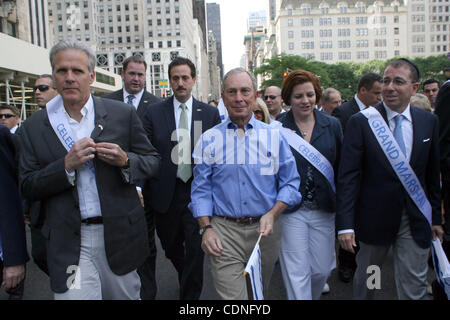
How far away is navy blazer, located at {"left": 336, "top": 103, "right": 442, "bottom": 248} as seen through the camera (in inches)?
119

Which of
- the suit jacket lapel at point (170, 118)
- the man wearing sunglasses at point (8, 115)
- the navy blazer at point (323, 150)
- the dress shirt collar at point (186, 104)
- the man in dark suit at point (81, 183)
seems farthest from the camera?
the man wearing sunglasses at point (8, 115)

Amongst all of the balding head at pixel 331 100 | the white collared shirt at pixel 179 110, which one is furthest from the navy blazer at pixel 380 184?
the balding head at pixel 331 100

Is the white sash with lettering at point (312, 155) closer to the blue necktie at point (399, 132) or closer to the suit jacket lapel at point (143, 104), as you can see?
the blue necktie at point (399, 132)

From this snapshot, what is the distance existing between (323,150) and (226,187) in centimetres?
102

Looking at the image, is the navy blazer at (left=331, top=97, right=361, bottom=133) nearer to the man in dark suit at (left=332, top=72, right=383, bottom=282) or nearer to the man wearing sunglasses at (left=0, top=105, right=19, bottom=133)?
the man in dark suit at (left=332, top=72, right=383, bottom=282)

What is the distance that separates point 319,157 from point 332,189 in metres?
0.28

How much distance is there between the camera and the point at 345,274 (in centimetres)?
483

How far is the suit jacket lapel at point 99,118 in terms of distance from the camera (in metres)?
2.45

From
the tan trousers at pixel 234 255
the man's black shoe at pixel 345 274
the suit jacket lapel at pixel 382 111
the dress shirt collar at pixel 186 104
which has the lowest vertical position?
the man's black shoe at pixel 345 274

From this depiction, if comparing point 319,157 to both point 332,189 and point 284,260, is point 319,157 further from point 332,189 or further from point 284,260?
point 284,260

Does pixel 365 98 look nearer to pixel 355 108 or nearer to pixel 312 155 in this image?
pixel 355 108

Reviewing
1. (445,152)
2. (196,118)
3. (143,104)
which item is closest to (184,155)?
(196,118)

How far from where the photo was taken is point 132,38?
11594 cm
